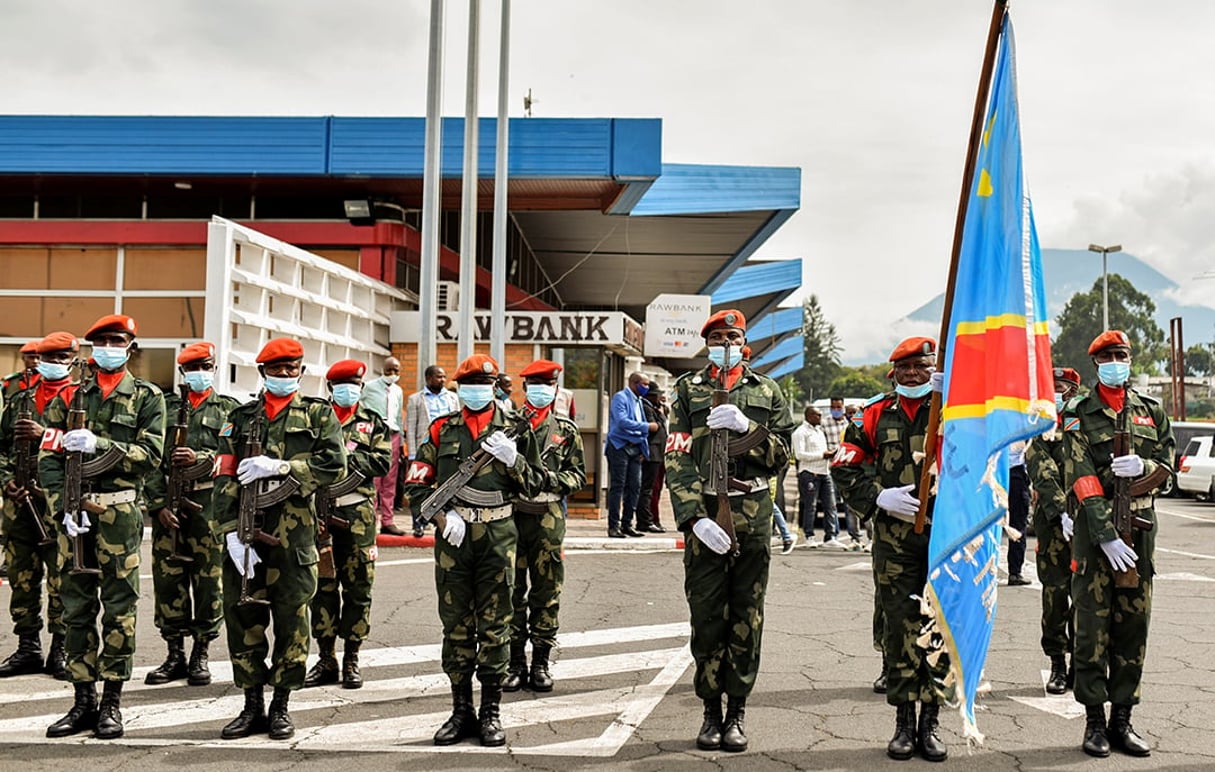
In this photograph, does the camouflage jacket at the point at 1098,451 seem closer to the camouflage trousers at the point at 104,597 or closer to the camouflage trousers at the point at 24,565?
the camouflage trousers at the point at 104,597

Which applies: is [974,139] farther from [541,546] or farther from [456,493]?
[541,546]

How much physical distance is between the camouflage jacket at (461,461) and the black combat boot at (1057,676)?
11.0 ft

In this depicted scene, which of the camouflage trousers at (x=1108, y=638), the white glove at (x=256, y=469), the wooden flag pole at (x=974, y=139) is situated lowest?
the camouflage trousers at (x=1108, y=638)

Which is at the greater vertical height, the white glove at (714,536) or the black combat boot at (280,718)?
the white glove at (714,536)

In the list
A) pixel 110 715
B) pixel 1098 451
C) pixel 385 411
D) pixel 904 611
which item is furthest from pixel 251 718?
pixel 385 411

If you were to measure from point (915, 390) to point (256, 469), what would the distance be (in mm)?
3325

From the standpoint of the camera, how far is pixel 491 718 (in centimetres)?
589

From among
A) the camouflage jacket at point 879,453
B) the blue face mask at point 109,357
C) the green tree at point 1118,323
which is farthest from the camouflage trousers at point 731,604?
the green tree at point 1118,323

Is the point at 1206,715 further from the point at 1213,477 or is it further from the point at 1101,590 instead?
the point at 1213,477

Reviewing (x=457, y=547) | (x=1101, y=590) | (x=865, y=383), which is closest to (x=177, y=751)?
(x=457, y=547)

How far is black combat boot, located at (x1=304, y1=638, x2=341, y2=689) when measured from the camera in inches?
278

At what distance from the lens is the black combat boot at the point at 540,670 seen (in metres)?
7.00

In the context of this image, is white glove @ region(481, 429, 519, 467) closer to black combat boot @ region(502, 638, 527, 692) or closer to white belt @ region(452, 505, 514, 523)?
white belt @ region(452, 505, 514, 523)

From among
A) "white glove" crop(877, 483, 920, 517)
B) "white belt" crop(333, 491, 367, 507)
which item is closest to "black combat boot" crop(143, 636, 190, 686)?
"white belt" crop(333, 491, 367, 507)
